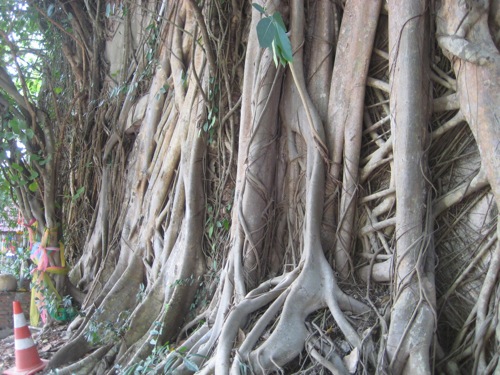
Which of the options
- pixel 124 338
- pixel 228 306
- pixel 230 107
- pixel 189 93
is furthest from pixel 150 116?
pixel 228 306

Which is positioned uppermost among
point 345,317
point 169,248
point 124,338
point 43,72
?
point 43,72

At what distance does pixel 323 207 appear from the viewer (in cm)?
286

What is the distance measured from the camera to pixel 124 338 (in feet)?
12.0

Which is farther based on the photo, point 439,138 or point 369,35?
point 369,35

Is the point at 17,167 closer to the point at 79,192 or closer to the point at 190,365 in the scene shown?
the point at 79,192

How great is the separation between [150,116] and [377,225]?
8.81 ft

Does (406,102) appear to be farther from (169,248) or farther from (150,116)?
(150,116)

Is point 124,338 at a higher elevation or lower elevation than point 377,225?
lower

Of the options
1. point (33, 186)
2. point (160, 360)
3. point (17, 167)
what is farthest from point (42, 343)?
point (160, 360)

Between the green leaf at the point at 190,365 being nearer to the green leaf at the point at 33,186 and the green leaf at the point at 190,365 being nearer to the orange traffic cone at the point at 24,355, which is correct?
the orange traffic cone at the point at 24,355

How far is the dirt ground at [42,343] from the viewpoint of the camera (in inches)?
162

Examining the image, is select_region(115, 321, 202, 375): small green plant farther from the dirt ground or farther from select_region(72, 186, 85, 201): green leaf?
select_region(72, 186, 85, 201): green leaf

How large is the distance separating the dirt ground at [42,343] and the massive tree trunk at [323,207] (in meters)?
0.43

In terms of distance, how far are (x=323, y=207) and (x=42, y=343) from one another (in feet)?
9.92
